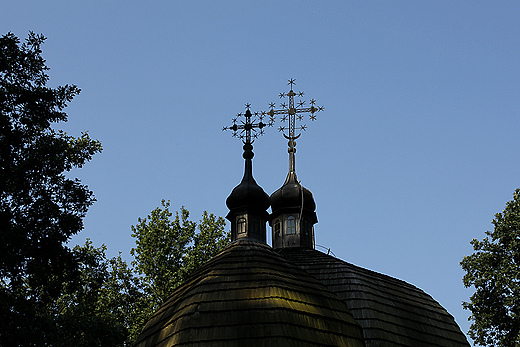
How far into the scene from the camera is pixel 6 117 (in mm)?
14039

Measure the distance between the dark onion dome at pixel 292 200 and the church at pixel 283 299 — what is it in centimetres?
4

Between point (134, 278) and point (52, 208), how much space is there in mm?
14879

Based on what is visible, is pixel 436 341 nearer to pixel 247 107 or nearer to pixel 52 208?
pixel 247 107

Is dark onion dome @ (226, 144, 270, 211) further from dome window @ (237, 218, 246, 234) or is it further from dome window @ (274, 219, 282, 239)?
dome window @ (274, 219, 282, 239)

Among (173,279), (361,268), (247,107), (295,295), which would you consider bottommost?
(295,295)

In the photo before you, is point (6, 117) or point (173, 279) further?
point (173, 279)

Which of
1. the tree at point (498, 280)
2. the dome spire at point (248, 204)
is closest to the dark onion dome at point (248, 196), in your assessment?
the dome spire at point (248, 204)

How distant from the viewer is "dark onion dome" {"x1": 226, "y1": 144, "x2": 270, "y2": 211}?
20609 mm

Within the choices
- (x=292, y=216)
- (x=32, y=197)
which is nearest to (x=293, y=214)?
(x=292, y=216)

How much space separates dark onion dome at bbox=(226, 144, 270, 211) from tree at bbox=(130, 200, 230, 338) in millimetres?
7798

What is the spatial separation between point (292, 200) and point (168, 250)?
7401 mm

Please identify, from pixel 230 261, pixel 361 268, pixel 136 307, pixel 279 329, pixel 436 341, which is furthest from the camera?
pixel 136 307

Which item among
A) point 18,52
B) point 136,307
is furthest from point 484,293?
point 18,52

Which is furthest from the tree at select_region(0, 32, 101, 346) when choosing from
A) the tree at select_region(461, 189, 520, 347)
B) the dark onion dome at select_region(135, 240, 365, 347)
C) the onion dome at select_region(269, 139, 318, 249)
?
the tree at select_region(461, 189, 520, 347)
